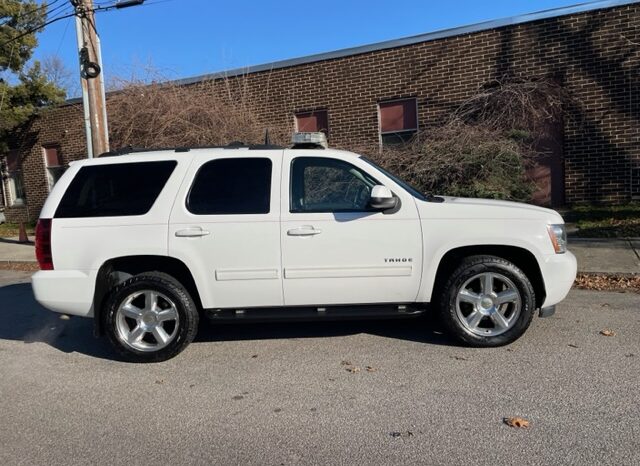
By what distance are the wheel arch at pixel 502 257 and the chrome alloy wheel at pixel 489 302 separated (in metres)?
0.23

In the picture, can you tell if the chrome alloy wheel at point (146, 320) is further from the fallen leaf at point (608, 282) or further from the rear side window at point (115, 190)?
the fallen leaf at point (608, 282)

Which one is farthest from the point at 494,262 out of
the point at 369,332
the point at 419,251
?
the point at 369,332

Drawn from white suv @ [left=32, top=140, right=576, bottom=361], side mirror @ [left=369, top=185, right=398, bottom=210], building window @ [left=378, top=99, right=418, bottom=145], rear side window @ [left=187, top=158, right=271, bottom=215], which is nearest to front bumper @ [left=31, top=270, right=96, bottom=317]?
white suv @ [left=32, top=140, right=576, bottom=361]

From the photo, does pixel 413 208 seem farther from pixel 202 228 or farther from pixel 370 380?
pixel 202 228

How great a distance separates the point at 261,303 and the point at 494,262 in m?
2.06

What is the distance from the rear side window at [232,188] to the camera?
482 centimetres

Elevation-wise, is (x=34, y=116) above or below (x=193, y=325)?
above

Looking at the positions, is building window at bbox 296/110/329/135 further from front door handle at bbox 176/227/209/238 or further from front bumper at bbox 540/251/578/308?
front bumper at bbox 540/251/578/308

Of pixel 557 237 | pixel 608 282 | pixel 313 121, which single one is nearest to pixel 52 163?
pixel 313 121

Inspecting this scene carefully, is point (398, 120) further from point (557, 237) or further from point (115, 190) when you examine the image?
point (115, 190)

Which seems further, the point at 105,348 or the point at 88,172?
the point at 105,348

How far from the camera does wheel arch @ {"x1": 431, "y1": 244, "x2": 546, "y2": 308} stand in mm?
4883

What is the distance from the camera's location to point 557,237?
4785 mm

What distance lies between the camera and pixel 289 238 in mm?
4738
